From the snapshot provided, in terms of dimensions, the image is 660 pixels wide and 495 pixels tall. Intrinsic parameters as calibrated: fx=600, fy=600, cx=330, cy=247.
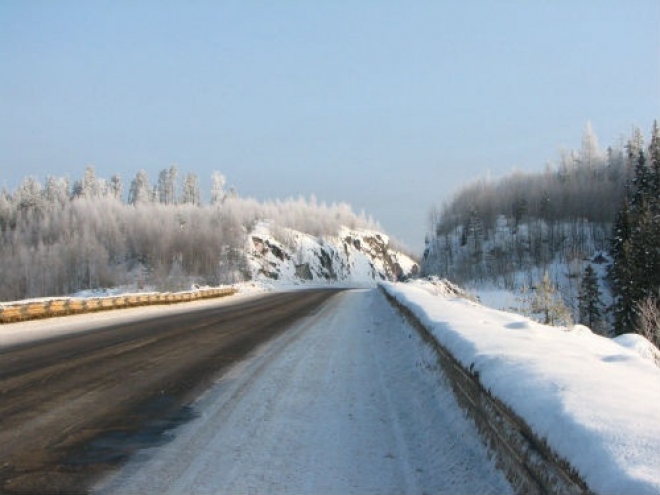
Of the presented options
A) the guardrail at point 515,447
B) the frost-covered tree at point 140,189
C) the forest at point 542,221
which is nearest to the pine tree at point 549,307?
the guardrail at point 515,447

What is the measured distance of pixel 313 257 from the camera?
5925 inches

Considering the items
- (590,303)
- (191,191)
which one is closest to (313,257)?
(191,191)

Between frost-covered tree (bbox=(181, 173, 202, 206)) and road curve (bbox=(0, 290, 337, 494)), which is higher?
frost-covered tree (bbox=(181, 173, 202, 206))

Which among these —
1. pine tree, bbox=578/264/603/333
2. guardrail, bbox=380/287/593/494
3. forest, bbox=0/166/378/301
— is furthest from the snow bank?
forest, bbox=0/166/378/301

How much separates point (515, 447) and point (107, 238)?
135478 mm

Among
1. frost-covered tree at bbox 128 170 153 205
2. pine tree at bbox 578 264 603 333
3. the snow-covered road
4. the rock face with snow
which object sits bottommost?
pine tree at bbox 578 264 603 333

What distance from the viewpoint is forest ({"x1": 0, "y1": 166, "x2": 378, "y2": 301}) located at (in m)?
108

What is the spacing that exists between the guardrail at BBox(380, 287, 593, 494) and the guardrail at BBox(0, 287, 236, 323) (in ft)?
58.5

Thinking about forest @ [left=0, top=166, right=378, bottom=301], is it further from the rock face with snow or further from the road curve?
the road curve

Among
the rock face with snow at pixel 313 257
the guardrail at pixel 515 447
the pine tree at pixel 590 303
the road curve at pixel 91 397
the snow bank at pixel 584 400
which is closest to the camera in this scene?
the snow bank at pixel 584 400

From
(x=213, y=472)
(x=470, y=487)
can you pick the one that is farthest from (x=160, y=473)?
(x=470, y=487)

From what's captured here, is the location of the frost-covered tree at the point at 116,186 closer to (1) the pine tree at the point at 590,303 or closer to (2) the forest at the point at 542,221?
(2) the forest at the point at 542,221

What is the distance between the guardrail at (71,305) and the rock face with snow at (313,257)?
87.1 metres

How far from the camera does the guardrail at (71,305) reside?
65.6 ft
